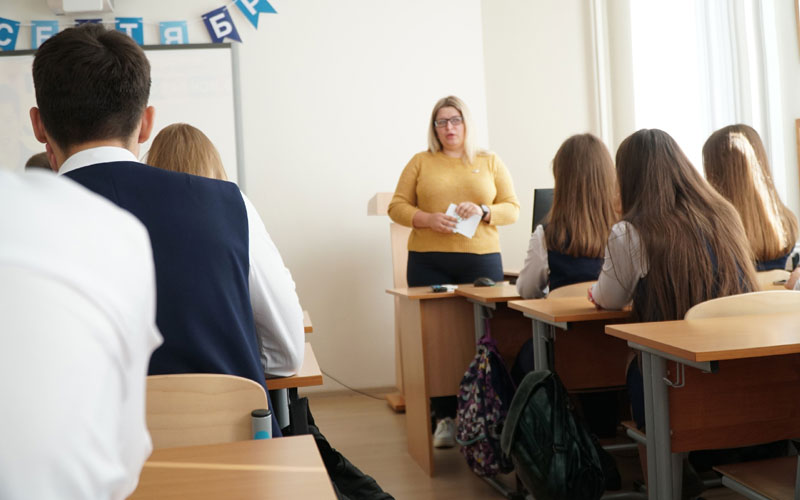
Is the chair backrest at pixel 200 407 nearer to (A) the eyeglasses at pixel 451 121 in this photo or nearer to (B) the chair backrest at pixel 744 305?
(B) the chair backrest at pixel 744 305

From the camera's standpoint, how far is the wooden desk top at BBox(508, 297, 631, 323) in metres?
2.12

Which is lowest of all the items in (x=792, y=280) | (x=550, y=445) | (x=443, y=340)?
(x=550, y=445)

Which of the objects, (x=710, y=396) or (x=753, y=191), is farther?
(x=753, y=191)

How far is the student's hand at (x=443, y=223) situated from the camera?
139 inches

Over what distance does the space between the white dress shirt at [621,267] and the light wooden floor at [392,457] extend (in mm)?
932

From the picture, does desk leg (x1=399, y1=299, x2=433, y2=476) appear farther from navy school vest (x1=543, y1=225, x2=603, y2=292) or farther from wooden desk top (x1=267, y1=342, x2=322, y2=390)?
wooden desk top (x1=267, y1=342, x2=322, y2=390)

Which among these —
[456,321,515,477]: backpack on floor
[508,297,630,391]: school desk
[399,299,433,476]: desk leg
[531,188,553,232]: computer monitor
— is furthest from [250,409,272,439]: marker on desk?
[531,188,553,232]: computer monitor

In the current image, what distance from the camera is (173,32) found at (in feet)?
14.4

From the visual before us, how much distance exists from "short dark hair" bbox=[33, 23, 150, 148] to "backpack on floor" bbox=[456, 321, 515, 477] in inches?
68.5

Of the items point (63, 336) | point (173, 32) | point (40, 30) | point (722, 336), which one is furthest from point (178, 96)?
point (63, 336)

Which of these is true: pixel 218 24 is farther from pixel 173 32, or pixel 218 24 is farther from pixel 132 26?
pixel 132 26

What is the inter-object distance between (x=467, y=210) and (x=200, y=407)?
A: 104 inches

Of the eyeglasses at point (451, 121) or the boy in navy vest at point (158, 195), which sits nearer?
the boy in navy vest at point (158, 195)

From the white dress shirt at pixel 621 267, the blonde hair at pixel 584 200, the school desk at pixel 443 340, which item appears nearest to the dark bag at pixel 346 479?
the white dress shirt at pixel 621 267
